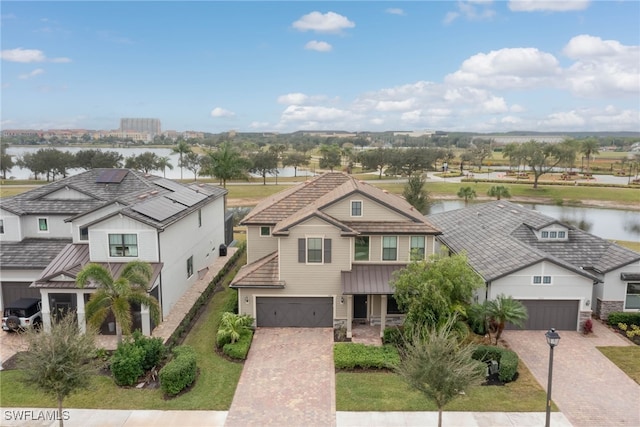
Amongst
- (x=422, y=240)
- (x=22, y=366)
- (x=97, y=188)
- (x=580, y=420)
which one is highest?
(x=97, y=188)

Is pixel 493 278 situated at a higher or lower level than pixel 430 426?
higher

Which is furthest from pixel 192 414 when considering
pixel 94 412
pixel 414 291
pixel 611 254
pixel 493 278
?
pixel 611 254

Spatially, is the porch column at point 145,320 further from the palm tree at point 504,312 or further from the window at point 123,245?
the palm tree at point 504,312

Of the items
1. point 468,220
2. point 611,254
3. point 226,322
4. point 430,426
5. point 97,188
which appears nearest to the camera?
point 430,426

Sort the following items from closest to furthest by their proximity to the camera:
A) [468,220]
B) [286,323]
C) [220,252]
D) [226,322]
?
[226,322] → [286,323] → [468,220] → [220,252]

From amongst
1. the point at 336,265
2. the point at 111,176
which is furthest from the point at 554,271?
the point at 111,176

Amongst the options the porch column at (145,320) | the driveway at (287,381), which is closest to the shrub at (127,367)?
the driveway at (287,381)

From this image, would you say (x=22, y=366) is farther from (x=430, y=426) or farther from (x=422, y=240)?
(x=422, y=240)
